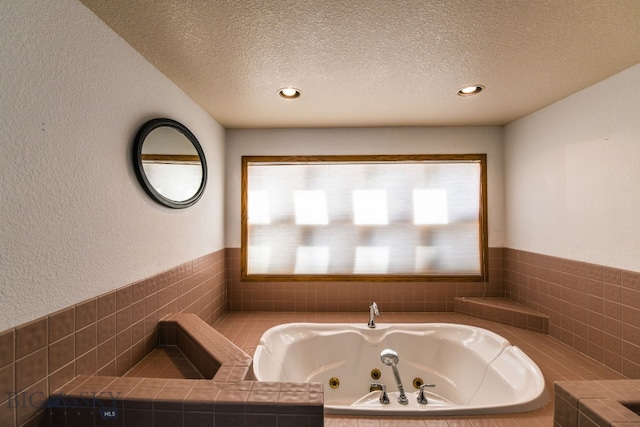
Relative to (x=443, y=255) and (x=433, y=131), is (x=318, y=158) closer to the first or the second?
(x=433, y=131)

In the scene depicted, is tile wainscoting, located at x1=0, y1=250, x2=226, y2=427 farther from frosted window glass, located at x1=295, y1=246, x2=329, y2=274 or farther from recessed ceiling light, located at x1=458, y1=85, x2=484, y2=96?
recessed ceiling light, located at x1=458, y1=85, x2=484, y2=96

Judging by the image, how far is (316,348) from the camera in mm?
2322

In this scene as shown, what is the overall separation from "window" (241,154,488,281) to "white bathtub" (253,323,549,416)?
1.79ft

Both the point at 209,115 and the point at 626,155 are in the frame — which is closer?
the point at 626,155

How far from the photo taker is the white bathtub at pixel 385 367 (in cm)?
200

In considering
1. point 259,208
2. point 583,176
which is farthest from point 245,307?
point 583,176

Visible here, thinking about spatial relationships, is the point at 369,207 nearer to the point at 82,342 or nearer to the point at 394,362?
the point at 394,362

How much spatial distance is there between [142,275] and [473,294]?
275 cm

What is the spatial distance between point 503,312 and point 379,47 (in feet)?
7.66

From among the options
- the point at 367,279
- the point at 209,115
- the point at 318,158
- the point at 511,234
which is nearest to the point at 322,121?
the point at 318,158

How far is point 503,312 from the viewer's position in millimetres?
2410

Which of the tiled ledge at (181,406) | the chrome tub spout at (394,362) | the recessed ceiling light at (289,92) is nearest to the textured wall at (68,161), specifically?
the tiled ledge at (181,406)

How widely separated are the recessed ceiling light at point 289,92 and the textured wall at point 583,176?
6.41 feet

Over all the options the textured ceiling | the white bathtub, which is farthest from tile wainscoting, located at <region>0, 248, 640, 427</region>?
the textured ceiling
